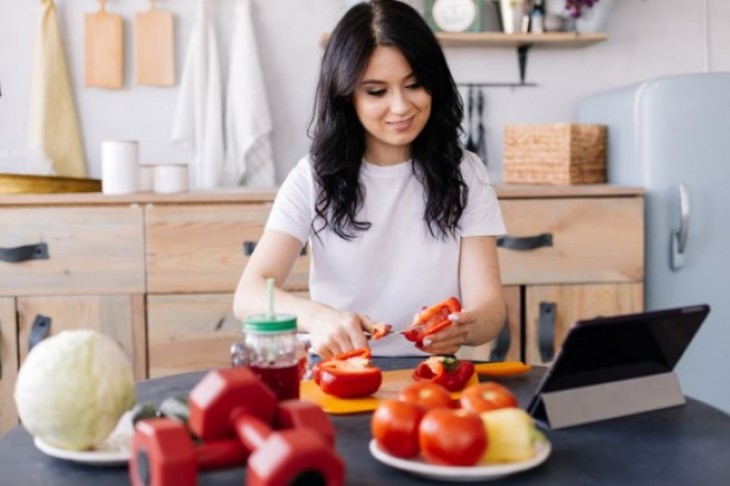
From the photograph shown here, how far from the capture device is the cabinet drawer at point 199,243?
2.94m

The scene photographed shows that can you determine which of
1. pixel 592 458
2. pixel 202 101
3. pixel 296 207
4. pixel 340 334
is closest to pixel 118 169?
pixel 202 101

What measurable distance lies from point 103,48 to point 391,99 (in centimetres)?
182

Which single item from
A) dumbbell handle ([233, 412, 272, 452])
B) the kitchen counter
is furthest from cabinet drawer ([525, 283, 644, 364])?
dumbbell handle ([233, 412, 272, 452])

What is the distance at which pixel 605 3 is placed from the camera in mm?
3375

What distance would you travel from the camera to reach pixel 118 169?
2.97m

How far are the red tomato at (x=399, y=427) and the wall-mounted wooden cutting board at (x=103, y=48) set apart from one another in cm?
255

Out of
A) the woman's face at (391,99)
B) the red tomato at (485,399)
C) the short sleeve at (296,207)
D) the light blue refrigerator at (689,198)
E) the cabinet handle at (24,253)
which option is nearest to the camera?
the red tomato at (485,399)

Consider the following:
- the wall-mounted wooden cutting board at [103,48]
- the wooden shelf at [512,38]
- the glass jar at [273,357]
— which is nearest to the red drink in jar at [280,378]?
the glass jar at [273,357]

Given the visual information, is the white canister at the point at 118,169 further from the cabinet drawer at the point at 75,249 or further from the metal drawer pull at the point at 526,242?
the metal drawer pull at the point at 526,242

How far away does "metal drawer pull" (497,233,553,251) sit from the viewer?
2973 mm

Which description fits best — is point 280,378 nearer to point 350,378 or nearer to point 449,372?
point 350,378

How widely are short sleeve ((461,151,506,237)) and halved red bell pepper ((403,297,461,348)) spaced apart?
16.9 inches

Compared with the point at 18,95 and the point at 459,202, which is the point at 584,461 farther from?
the point at 18,95

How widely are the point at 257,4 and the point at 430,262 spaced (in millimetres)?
1765
